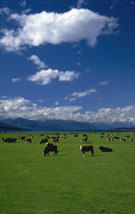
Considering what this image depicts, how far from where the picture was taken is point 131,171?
19.1 metres

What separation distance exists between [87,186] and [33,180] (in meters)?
4.29

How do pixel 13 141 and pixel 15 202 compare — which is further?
pixel 13 141

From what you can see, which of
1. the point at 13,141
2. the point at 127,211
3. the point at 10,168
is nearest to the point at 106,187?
the point at 127,211

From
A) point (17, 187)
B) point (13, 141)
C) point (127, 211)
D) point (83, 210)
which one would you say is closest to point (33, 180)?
point (17, 187)

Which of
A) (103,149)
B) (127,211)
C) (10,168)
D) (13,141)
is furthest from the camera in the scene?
(13,141)

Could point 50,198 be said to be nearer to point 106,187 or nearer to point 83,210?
point 83,210

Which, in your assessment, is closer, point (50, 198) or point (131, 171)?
point (50, 198)

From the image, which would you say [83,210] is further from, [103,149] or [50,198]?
[103,149]

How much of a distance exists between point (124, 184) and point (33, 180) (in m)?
6.76

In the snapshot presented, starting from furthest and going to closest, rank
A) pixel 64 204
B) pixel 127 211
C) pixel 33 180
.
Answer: pixel 33 180 → pixel 64 204 → pixel 127 211

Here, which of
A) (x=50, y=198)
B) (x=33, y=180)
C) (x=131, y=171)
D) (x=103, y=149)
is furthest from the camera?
(x=103, y=149)

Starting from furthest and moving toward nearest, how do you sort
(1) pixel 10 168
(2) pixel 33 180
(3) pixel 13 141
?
(3) pixel 13 141 → (1) pixel 10 168 → (2) pixel 33 180

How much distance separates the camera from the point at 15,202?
37.4ft

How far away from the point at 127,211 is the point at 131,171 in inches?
368
